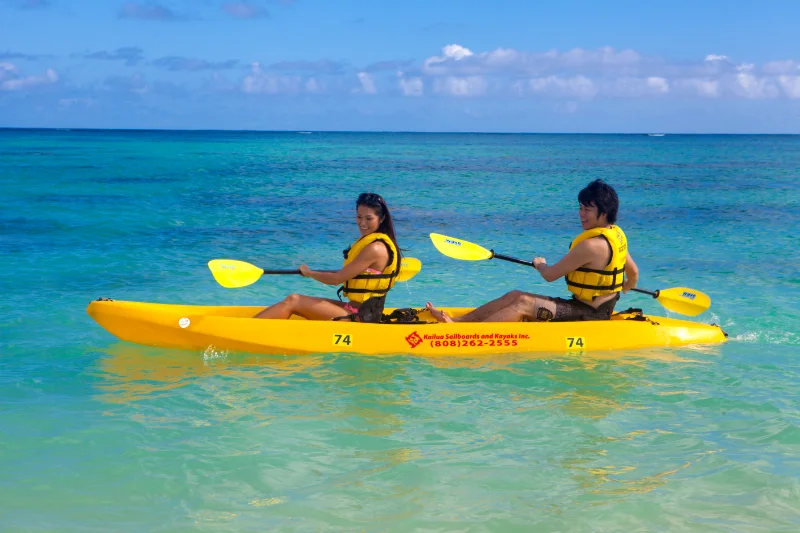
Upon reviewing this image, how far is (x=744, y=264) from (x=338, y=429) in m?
Result: 8.89

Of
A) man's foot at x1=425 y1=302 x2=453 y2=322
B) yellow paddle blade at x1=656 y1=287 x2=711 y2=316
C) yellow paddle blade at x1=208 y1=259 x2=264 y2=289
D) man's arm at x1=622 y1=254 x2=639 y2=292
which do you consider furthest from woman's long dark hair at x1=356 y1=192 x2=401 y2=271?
yellow paddle blade at x1=656 y1=287 x2=711 y2=316

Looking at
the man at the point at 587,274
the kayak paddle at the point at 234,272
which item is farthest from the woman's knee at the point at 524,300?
the kayak paddle at the point at 234,272

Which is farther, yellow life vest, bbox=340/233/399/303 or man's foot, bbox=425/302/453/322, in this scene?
man's foot, bbox=425/302/453/322

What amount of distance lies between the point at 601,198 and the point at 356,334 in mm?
2140

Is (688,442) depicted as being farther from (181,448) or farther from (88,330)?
(88,330)

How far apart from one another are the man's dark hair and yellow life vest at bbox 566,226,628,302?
0.14 m

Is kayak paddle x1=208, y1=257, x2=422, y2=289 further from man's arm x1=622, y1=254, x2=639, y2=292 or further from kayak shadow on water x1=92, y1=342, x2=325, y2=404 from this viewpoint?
man's arm x1=622, y1=254, x2=639, y2=292

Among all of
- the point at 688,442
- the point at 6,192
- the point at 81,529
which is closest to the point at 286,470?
the point at 81,529

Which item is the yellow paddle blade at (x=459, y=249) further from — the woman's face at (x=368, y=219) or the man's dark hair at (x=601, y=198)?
the man's dark hair at (x=601, y=198)

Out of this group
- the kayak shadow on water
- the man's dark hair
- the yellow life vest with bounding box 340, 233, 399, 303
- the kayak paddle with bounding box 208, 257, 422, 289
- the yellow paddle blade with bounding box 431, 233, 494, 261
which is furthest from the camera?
the yellow paddle blade with bounding box 431, 233, 494, 261

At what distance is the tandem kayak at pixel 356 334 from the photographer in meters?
6.51

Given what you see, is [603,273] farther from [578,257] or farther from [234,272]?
[234,272]

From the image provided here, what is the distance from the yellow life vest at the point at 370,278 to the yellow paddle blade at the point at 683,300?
2534 millimetres

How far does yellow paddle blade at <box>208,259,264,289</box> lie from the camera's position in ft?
23.0
